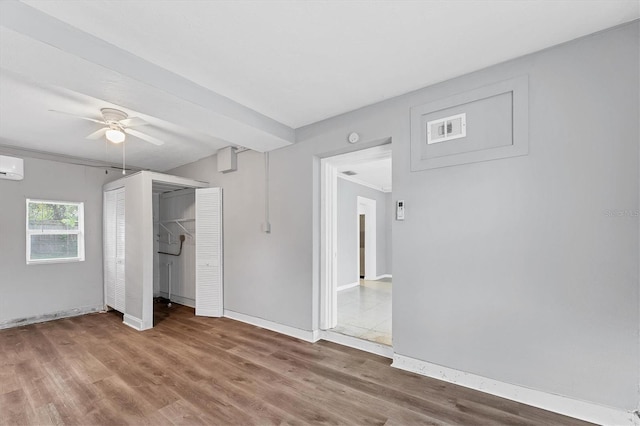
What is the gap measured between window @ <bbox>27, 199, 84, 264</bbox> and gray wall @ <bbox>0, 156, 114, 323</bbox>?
0.26ft

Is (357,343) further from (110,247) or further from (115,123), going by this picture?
(110,247)

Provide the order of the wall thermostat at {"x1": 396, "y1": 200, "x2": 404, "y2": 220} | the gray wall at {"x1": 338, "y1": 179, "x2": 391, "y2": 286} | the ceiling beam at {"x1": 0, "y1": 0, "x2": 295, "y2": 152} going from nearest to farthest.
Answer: the ceiling beam at {"x1": 0, "y1": 0, "x2": 295, "y2": 152} < the wall thermostat at {"x1": 396, "y1": 200, "x2": 404, "y2": 220} < the gray wall at {"x1": 338, "y1": 179, "x2": 391, "y2": 286}

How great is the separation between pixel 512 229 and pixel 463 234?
358 millimetres

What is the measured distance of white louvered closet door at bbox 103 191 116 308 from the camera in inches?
185

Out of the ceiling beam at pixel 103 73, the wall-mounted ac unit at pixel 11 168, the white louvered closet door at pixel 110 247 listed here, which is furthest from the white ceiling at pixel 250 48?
the white louvered closet door at pixel 110 247

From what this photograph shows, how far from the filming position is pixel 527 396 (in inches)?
83.9

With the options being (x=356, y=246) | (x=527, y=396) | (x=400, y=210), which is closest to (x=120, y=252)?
(x=400, y=210)

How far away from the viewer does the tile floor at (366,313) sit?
343cm

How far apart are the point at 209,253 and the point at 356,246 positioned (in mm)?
3524

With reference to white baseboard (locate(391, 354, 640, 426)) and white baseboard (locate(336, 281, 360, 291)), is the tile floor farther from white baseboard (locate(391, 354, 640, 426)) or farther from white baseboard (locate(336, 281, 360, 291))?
white baseboard (locate(391, 354, 640, 426))

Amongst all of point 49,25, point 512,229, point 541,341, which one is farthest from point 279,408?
point 49,25

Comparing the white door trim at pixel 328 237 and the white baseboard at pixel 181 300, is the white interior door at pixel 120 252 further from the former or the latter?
the white door trim at pixel 328 237

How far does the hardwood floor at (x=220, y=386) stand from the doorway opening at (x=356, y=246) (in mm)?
556

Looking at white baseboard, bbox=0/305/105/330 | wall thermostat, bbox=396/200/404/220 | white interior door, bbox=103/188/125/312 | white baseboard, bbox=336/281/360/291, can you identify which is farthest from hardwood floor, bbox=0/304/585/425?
white baseboard, bbox=336/281/360/291
